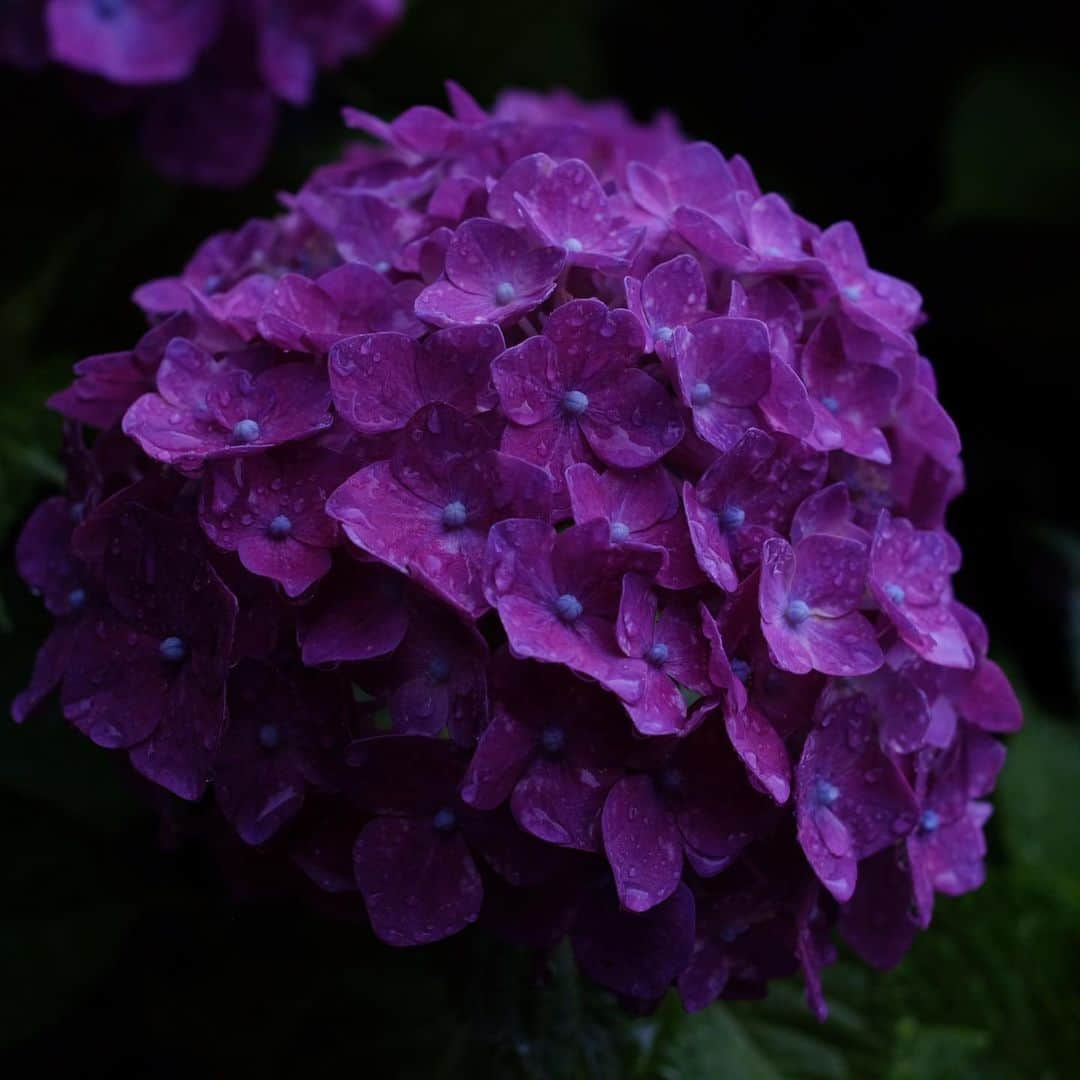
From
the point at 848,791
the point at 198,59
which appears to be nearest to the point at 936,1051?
the point at 848,791

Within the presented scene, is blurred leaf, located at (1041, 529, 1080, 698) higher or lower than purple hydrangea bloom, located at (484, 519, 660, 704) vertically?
lower

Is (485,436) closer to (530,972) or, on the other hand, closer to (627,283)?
(627,283)

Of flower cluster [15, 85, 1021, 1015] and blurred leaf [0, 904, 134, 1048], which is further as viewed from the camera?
blurred leaf [0, 904, 134, 1048]

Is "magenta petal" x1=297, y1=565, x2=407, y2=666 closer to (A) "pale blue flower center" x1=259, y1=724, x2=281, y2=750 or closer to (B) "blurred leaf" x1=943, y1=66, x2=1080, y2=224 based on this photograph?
(A) "pale blue flower center" x1=259, y1=724, x2=281, y2=750

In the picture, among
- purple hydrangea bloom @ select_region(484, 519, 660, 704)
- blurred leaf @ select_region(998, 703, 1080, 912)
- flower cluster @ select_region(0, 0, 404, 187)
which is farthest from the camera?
blurred leaf @ select_region(998, 703, 1080, 912)

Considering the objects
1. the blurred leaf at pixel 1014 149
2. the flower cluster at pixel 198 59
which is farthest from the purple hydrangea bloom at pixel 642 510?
the blurred leaf at pixel 1014 149

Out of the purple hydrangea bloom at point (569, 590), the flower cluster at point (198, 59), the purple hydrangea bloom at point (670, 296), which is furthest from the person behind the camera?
the flower cluster at point (198, 59)

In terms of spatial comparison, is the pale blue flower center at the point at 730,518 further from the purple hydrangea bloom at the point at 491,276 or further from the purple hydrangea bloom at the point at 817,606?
the purple hydrangea bloom at the point at 491,276

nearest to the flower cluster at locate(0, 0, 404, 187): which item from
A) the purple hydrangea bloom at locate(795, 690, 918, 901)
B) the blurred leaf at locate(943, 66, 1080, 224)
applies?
the blurred leaf at locate(943, 66, 1080, 224)

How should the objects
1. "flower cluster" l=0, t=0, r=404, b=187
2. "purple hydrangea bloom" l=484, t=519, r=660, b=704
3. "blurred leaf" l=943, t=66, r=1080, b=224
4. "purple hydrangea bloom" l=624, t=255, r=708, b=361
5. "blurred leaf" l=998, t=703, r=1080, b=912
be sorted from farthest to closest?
1. "blurred leaf" l=943, t=66, r=1080, b=224
2. "blurred leaf" l=998, t=703, r=1080, b=912
3. "flower cluster" l=0, t=0, r=404, b=187
4. "purple hydrangea bloom" l=624, t=255, r=708, b=361
5. "purple hydrangea bloom" l=484, t=519, r=660, b=704
